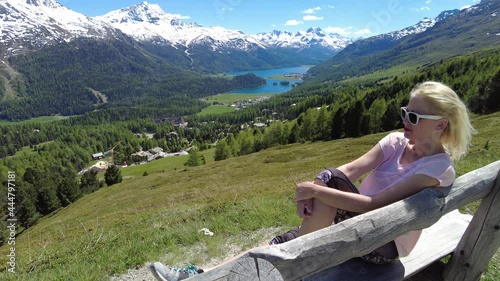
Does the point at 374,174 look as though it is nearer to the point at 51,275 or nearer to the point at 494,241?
the point at 494,241

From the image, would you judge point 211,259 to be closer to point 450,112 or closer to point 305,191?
point 305,191

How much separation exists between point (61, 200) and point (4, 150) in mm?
146128

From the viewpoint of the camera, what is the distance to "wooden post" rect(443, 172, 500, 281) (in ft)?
15.3

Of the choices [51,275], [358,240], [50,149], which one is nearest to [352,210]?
[358,240]

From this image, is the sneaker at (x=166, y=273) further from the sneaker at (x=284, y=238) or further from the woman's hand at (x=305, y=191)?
the woman's hand at (x=305, y=191)

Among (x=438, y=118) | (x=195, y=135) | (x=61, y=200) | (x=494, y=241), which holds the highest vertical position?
(x=438, y=118)

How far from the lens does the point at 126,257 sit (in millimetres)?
8312

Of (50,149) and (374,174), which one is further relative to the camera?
(50,149)

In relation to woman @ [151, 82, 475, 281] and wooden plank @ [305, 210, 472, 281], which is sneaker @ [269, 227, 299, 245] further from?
wooden plank @ [305, 210, 472, 281]

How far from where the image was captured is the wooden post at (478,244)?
4648 mm

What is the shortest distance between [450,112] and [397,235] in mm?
1931

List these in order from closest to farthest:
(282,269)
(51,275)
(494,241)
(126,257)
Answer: (282,269), (494,241), (51,275), (126,257)

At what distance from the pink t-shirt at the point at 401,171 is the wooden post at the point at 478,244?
99cm

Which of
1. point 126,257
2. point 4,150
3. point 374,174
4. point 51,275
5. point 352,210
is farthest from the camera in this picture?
point 4,150
